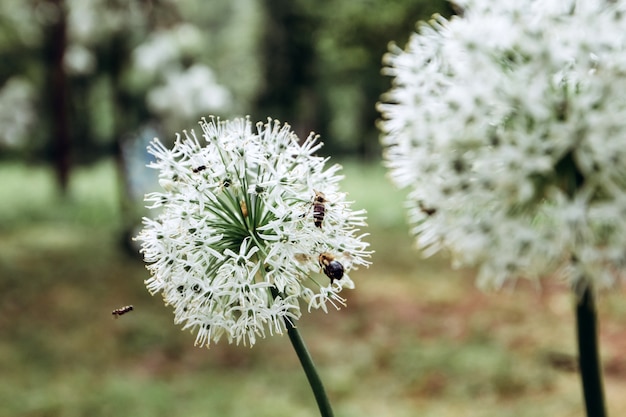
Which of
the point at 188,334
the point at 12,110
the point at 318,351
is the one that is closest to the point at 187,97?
the point at 188,334

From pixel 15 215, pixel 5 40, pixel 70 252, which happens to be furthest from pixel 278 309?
pixel 15 215

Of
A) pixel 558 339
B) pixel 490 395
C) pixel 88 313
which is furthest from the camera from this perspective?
pixel 88 313

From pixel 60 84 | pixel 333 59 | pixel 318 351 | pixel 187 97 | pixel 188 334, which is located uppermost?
pixel 60 84

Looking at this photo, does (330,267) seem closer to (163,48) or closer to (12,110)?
(163,48)

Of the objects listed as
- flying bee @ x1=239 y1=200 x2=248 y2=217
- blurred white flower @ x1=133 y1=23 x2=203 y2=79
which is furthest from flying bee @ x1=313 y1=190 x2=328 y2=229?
blurred white flower @ x1=133 y1=23 x2=203 y2=79

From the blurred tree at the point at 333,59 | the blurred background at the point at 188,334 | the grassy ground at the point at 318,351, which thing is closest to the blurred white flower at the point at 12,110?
the blurred background at the point at 188,334

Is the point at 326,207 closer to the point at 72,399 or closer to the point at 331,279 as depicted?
the point at 331,279

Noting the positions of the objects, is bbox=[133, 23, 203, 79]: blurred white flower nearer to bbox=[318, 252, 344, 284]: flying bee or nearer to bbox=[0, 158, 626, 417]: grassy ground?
bbox=[0, 158, 626, 417]: grassy ground
